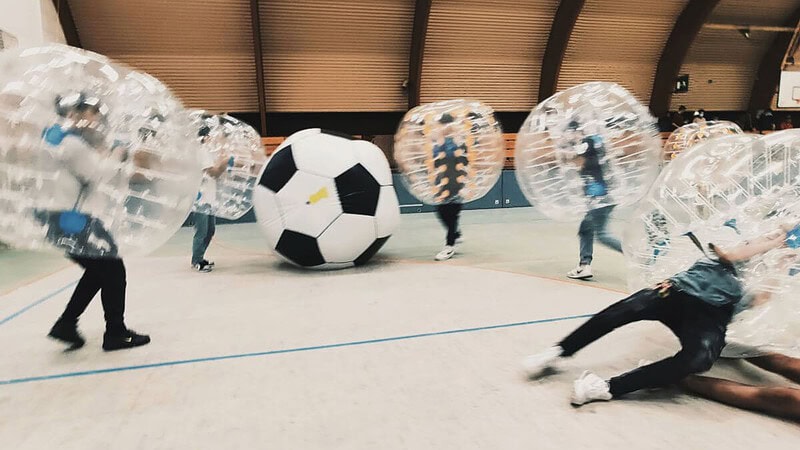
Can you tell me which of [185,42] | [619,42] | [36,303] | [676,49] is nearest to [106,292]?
[36,303]

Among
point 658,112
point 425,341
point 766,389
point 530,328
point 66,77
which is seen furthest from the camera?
point 658,112

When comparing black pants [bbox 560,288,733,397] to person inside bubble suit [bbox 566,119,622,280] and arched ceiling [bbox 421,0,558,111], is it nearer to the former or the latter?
person inside bubble suit [bbox 566,119,622,280]

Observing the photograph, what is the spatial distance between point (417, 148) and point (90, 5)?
323 inches

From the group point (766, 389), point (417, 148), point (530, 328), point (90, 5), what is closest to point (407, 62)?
point (90, 5)

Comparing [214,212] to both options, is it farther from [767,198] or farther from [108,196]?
[767,198]

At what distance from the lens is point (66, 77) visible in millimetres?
1970

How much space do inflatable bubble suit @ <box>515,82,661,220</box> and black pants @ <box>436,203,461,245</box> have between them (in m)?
1.35

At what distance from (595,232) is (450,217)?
53.3 inches

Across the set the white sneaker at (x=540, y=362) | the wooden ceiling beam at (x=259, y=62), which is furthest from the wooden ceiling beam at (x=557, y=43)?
the white sneaker at (x=540, y=362)

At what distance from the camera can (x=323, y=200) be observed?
3.93 m

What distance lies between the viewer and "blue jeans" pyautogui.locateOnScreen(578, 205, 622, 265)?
343cm

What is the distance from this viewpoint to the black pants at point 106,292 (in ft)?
7.99

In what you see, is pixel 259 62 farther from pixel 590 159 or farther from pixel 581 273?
pixel 590 159

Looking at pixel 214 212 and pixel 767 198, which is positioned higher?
pixel 767 198
